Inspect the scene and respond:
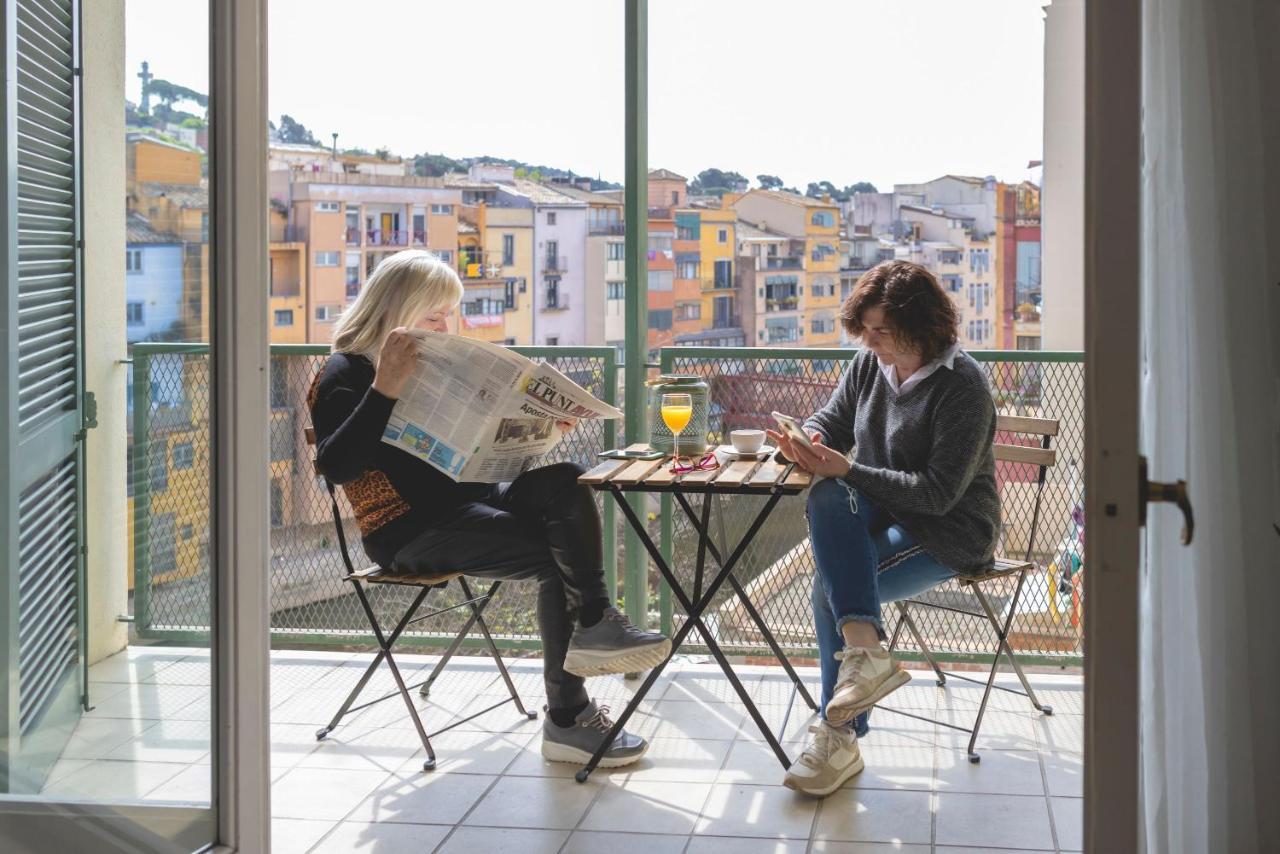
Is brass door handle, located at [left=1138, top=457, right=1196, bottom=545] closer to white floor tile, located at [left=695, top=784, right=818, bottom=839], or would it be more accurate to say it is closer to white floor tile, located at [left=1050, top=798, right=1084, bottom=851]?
white floor tile, located at [left=1050, top=798, right=1084, bottom=851]

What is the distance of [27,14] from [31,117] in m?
0.14

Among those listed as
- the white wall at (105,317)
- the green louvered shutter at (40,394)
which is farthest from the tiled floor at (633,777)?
the green louvered shutter at (40,394)

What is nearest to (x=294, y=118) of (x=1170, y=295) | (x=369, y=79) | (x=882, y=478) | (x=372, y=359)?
(x=369, y=79)

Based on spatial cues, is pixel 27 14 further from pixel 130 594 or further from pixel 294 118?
pixel 294 118

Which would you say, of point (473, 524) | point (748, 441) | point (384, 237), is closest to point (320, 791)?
point (473, 524)

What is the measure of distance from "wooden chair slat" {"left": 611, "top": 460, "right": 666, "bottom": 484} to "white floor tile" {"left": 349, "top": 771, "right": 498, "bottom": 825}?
84 cm

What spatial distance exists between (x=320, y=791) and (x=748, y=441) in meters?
1.47

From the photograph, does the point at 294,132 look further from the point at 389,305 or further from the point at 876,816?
the point at 876,816

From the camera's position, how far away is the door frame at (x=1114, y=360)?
1725 mm

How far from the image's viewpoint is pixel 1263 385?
2.26 m

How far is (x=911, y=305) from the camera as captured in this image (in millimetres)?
3576

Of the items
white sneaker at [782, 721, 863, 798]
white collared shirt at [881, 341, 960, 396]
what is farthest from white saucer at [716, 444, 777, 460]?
white sneaker at [782, 721, 863, 798]

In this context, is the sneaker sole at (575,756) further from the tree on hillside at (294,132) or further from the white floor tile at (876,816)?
the tree on hillside at (294,132)

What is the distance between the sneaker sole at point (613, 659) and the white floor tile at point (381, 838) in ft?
1.71
